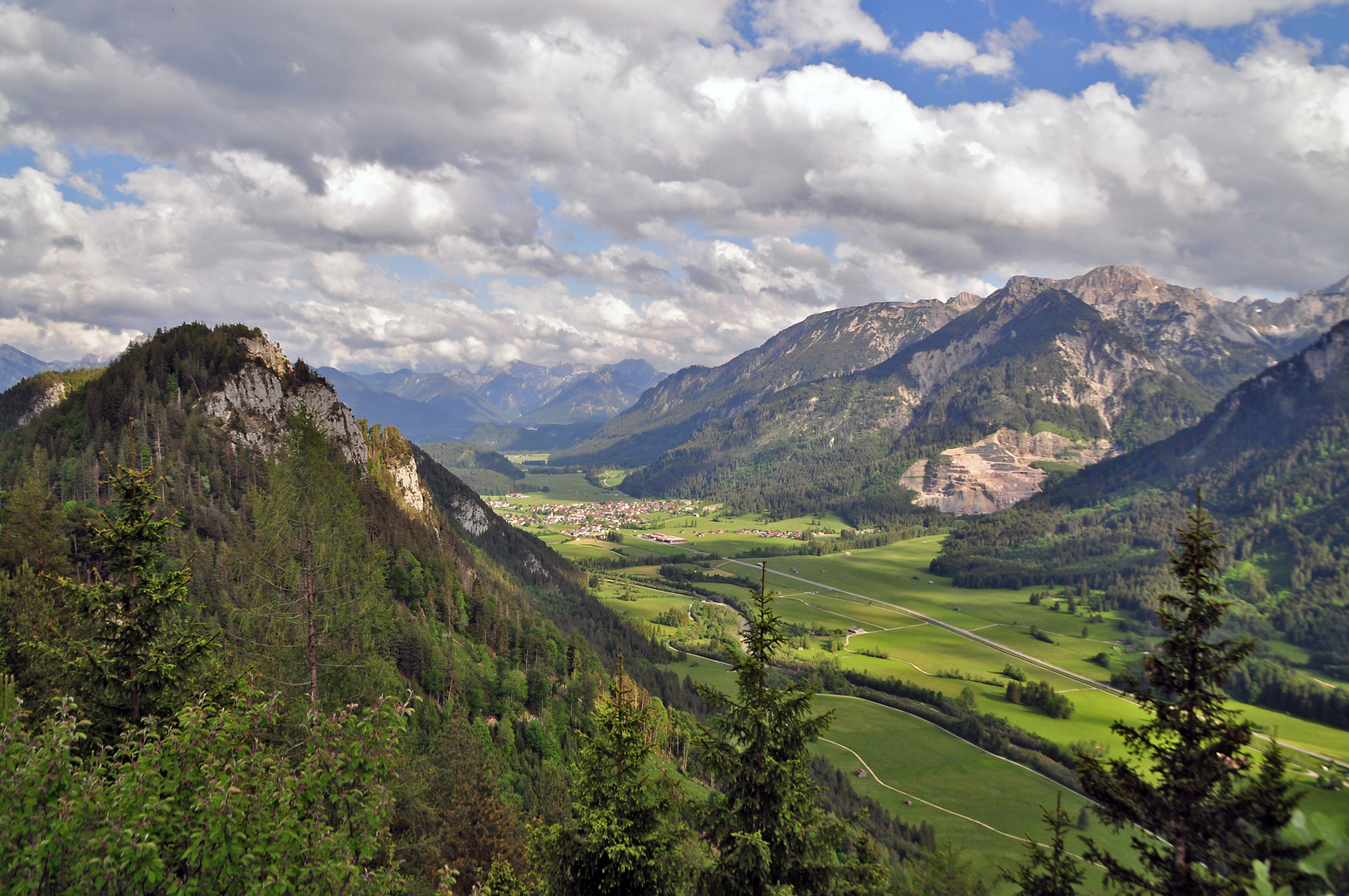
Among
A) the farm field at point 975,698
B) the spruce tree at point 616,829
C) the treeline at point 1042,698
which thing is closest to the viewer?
the spruce tree at point 616,829

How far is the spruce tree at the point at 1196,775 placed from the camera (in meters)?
14.4

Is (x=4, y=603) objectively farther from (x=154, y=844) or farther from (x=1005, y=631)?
(x=1005, y=631)

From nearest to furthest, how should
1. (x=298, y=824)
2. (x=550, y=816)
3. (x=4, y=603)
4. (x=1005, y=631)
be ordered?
(x=298, y=824)
(x=4, y=603)
(x=550, y=816)
(x=1005, y=631)

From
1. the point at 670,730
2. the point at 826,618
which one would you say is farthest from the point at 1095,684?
the point at 670,730

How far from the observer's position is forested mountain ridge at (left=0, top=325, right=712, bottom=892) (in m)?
27.1

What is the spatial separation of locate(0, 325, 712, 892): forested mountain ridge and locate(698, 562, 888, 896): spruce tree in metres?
9.08

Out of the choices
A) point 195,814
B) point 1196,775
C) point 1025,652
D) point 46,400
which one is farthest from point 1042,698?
point 46,400

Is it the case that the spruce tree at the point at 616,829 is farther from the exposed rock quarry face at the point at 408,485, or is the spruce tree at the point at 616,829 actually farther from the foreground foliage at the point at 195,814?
the exposed rock quarry face at the point at 408,485

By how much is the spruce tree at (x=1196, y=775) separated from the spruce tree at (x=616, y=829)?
1122 centimetres

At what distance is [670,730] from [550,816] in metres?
40.5

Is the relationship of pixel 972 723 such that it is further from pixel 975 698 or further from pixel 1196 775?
pixel 1196 775

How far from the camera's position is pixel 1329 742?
103938mm

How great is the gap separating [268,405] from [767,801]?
108266 mm

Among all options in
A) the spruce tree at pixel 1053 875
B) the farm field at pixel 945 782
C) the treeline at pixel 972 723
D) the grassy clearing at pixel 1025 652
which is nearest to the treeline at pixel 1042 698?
the grassy clearing at pixel 1025 652
